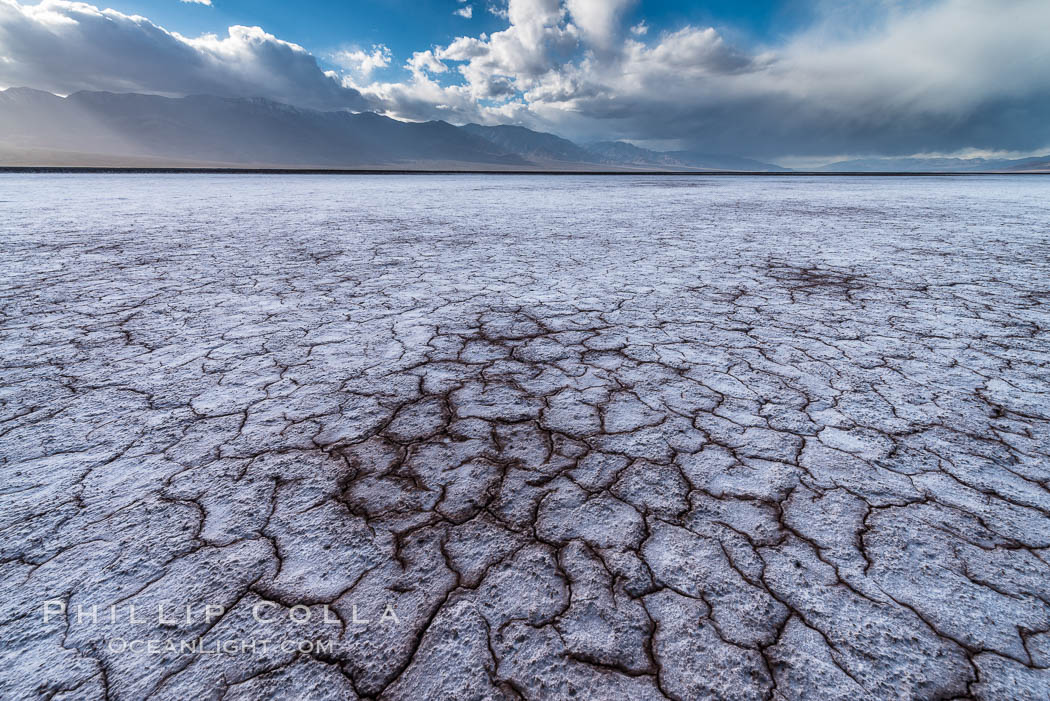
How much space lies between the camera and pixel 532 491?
1.56m

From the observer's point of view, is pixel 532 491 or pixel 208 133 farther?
pixel 208 133

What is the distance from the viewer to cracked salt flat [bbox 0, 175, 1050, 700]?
1.05 meters

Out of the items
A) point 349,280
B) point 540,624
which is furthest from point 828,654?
point 349,280

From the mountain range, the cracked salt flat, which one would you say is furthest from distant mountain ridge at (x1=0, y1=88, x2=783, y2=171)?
the cracked salt flat

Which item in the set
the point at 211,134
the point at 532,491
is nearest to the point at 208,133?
the point at 211,134

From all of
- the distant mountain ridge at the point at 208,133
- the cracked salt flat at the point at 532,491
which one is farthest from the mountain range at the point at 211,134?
the cracked salt flat at the point at 532,491

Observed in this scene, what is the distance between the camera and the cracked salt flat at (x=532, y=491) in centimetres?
105

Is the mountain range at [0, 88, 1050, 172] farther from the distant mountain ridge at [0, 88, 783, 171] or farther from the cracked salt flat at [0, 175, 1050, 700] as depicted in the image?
the cracked salt flat at [0, 175, 1050, 700]

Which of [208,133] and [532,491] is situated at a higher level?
[208,133]

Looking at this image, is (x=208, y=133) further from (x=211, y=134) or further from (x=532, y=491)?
(x=532, y=491)

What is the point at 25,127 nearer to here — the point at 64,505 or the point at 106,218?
the point at 106,218

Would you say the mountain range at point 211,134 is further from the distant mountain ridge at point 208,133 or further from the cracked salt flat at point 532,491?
the cracked salt flat at point 532,491

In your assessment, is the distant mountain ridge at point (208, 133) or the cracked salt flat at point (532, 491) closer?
the cracked salt flat at point (532, 491)

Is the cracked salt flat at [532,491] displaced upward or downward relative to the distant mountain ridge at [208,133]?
downward
